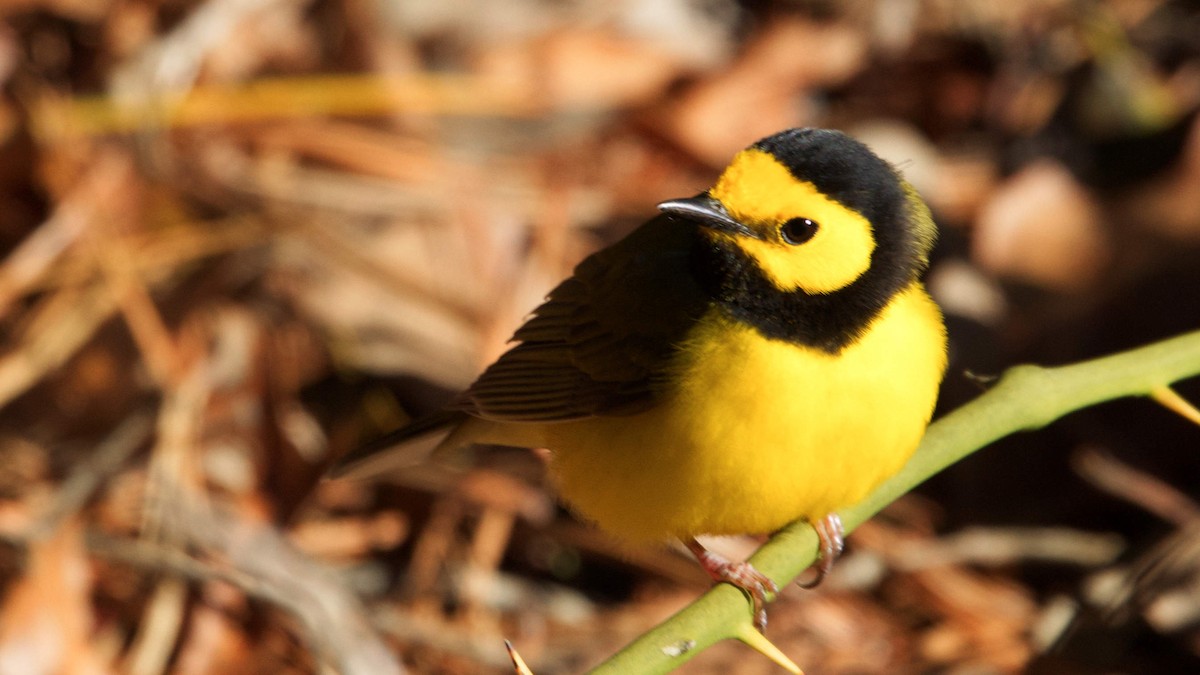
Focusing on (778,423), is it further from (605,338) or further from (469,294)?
(469,294)

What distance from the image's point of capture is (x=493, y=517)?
4039 mm

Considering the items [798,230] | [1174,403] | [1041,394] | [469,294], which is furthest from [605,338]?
[469,294]

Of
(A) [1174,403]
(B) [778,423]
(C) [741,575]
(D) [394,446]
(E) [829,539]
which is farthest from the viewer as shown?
(D) [394,446]

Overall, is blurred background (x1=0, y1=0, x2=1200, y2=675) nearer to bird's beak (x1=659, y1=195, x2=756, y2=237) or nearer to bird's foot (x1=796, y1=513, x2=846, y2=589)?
bird's foot (x1=796, y1=513, x2=846, y2=589)

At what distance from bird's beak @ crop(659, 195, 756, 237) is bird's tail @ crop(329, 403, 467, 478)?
1.00m

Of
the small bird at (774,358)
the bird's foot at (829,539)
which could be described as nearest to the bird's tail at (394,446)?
the small bird at (774,358)

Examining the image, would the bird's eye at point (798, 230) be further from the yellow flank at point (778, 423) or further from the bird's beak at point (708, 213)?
the yellow flank at point (778, 423)

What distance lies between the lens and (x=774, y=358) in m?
2.43

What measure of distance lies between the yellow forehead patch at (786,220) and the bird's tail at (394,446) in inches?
40.0

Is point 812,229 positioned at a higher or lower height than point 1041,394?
higher

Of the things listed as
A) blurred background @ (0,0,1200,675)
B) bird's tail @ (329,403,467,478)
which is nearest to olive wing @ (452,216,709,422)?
bird's tail @ (329,403,467,478)

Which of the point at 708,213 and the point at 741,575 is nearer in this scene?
the point at 708,213

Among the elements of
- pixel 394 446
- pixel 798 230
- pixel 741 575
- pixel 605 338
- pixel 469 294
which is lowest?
pixel 469 294

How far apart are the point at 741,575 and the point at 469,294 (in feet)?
6.88
